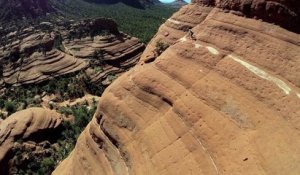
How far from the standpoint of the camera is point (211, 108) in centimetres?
1844

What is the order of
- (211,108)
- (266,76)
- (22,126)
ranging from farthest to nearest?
(22,126), (211,108), (266,76)

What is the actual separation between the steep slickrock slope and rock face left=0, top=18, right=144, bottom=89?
59.0 m

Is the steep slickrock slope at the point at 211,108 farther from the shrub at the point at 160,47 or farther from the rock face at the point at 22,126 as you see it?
the rock face at the point at 22,126

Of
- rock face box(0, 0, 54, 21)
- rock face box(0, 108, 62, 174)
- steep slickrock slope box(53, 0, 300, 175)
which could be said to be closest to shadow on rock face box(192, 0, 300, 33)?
steep slickrock slope box(53, 0, 300, 175)

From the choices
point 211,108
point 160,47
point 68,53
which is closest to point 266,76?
point 211,108

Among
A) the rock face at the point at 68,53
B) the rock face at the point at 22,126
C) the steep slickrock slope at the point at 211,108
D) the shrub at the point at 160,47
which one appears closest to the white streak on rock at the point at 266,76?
the steep slickrock slope at the point at 211,108

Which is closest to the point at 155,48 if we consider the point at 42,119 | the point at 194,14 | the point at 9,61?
the point at 194,14

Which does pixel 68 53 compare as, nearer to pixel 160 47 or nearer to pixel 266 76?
pixel 160 47

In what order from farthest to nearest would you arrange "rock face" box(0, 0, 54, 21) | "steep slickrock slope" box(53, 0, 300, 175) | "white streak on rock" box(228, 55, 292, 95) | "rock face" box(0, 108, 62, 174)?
"rock face" box(0, 0, 54, 21)
"rock face" box(0, 108, 62, 174)
"white streak on rock" box(228, 55, 292, 95)
"steep slickrock slope" box(53, 0, 300, 175)

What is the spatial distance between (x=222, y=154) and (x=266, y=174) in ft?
7.00

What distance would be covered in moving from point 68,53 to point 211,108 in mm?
76511

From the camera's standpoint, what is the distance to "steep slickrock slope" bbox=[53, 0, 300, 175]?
16.2 metres

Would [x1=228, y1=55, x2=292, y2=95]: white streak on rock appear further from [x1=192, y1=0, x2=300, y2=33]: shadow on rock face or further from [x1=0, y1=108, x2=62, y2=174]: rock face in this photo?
[x1=0, y1=108, x2=62, y2=174]: rock face

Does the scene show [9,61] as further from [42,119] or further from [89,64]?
[42,119]
